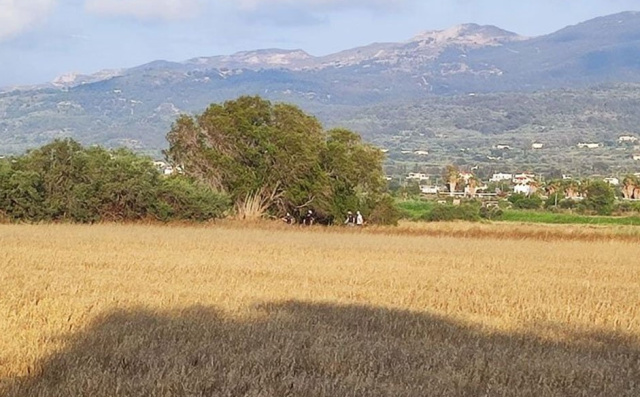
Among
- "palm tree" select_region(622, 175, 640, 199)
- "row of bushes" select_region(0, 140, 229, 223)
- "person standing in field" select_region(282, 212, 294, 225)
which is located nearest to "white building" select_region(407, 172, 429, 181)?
"palm tree" select_region(622, 175, 640, 199)

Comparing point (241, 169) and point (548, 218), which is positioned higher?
point (241, 169)

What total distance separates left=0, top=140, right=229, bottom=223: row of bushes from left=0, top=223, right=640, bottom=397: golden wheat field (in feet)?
46.0

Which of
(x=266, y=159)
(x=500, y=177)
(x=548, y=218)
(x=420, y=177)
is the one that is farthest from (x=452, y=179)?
(x=266, y=159)

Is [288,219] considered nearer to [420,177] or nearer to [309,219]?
[309,219]

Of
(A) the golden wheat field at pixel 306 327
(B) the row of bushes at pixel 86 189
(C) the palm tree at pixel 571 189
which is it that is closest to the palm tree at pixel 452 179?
(C) the palm tree at pixel 571 189

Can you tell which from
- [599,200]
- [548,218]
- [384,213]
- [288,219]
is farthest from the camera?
[599,200]

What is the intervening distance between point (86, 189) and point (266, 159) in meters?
12.1

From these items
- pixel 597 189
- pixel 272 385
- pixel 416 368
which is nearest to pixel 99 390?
pixel 272 385

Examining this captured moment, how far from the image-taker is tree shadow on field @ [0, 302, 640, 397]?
21.9 ft

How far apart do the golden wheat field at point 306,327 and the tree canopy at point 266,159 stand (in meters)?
23.3

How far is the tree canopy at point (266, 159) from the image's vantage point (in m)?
45.0

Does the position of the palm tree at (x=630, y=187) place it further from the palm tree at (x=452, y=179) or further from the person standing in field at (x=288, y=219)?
the person standing in field at (x=288, y=219)

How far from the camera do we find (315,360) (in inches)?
305

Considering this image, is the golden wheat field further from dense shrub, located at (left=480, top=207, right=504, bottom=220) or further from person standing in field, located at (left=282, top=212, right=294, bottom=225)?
dense shrub, located at (left=480, top=207, right=504, bottom=220)
